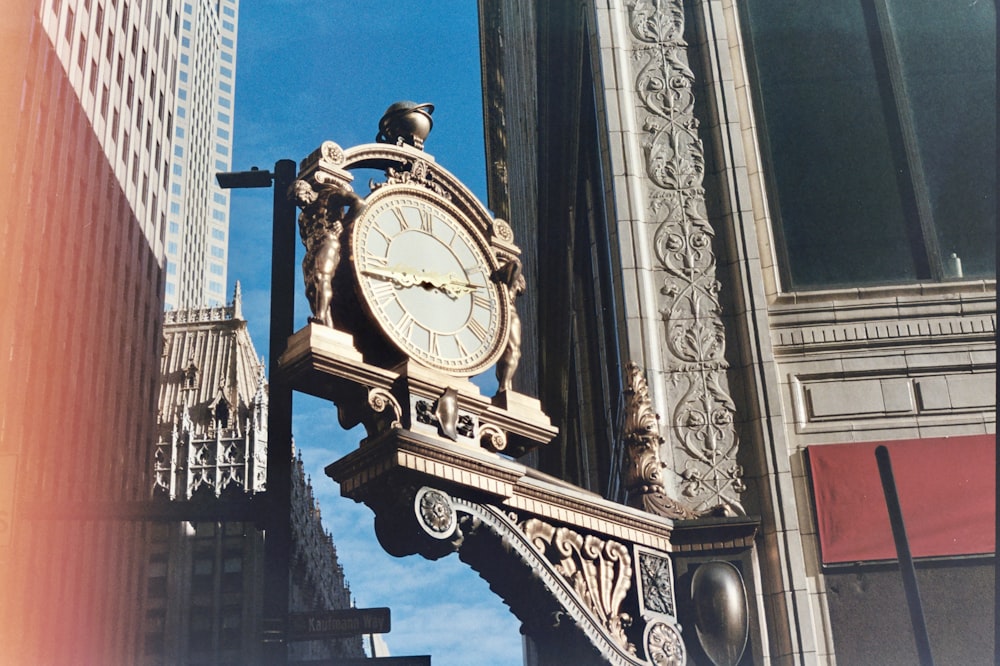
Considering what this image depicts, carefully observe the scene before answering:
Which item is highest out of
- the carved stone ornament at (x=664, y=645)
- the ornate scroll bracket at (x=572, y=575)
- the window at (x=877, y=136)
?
the window at (x=877, y=136)

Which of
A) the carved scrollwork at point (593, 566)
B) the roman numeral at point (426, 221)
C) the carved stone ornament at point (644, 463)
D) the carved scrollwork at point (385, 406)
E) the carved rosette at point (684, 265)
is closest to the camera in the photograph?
the carved scrollwork at point (385, 406)

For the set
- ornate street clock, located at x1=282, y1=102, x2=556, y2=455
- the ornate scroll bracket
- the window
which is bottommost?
the ornate scroll bracket

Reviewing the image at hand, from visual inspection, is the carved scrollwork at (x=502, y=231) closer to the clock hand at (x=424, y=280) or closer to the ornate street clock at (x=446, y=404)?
the ornate street clock at (x=446, y=404)

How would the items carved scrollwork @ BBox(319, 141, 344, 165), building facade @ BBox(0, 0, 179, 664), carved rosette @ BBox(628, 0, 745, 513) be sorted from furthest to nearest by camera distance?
building facade @ BBox(0, 0, 179, 664) → carved rosette @ BBox(628, 0, 745, 513) → carved scrollwork @ BBox(319, 141, 344, 165)

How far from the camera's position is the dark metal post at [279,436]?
814 centimetres

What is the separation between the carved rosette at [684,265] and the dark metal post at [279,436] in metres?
4.17

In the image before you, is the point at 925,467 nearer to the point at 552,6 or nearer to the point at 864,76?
the point at 864,76

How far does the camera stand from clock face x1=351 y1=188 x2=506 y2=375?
8664 mm

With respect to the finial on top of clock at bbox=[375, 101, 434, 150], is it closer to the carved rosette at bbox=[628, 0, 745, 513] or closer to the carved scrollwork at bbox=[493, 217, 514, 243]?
the carved scrollwork at bbox=[493, 217, 514, 243]

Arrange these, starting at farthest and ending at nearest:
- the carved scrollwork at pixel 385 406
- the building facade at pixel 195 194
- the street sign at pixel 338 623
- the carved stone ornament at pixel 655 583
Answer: the building facade at pixel 195 194 < the street sign at pixel 338 623 < the carved stone ornament at pixel 655 583 < the carved scrollwork at pixel 385 406

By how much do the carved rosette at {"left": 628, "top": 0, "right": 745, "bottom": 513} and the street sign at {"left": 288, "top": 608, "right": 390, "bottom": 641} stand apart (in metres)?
5.53

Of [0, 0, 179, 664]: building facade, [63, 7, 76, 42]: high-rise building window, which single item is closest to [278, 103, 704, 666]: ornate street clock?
[0, 0, 179, 664]: building facade

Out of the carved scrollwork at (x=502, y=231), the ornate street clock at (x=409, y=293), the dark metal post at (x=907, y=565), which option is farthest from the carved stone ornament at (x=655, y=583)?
the carved scrollwork at (x=502, y=231)

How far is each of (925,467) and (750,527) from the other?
213 cm
